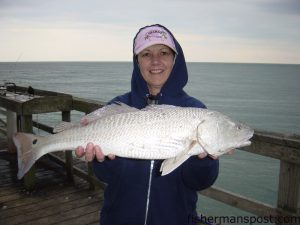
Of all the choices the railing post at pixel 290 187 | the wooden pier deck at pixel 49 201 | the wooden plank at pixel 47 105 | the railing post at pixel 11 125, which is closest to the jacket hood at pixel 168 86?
the railing post at pixel 290 187

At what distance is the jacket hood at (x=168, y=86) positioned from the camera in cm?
341

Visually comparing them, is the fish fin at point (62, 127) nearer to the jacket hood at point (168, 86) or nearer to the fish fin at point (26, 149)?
the fish fin at point (26, 149)

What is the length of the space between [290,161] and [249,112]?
112 feet

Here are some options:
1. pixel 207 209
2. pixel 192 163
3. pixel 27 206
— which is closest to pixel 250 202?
pixel 192 163

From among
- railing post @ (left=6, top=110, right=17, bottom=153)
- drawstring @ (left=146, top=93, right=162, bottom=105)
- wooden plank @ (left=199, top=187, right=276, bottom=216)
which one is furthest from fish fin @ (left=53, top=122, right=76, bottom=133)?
railing post @ (left=6, top=110, right=17, bottom=153)

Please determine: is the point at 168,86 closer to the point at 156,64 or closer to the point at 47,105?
the point at 156,64

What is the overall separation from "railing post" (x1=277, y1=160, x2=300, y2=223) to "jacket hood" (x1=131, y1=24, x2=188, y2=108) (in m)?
1.31

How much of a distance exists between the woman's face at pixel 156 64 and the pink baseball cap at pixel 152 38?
0.26 feet

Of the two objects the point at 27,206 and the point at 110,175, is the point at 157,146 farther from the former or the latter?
the point at 27,206

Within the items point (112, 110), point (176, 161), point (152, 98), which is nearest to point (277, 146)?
point (176, 161)

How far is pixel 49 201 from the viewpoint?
539 cm

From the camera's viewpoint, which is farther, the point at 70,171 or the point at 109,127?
the point at 70,171

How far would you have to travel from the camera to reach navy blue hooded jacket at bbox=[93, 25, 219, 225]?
2.92m

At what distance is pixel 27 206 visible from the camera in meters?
5.20
